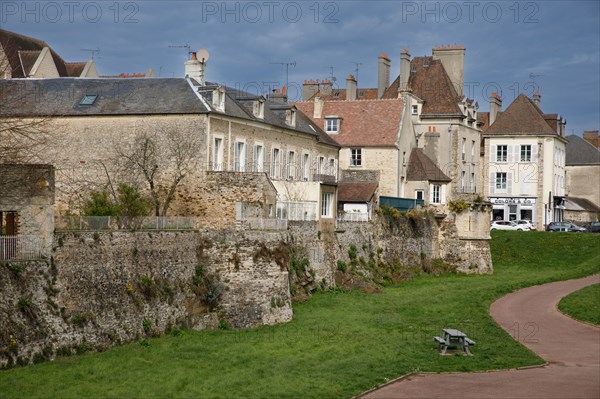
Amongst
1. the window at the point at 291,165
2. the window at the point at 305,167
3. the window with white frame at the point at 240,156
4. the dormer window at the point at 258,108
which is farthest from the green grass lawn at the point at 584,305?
the dormer window at the point at 258,108

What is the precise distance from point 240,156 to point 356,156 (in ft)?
55.0

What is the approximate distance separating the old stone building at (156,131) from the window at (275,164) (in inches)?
127

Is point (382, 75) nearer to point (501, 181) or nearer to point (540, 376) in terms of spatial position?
point (501, 181)

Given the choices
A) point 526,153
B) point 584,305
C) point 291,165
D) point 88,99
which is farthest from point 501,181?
point 88,99

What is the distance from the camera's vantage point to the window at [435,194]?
57156mm

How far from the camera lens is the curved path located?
24.5 meters

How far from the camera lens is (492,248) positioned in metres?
61.3

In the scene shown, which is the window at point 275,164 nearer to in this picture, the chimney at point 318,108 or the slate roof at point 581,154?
the chimney at point 318,108

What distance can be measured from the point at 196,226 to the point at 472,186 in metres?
38.9

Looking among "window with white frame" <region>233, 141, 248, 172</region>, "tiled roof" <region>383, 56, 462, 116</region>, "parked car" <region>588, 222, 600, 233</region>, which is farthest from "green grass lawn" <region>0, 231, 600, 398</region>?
"parked car" <region>588, 222, 600, 233</region>

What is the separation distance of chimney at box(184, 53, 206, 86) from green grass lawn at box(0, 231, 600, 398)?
462 inches

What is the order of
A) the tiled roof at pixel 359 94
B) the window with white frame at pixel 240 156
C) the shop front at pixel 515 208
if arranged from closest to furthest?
the window with white frame at pixel 240 156 → the tiled roof at pixel 359 94 → the shop front at pixel 515 208

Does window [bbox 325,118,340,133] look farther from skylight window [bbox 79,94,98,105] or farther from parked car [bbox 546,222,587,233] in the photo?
skylight window [bbox 79,94,98,105]

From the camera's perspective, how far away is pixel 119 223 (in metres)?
30.0
